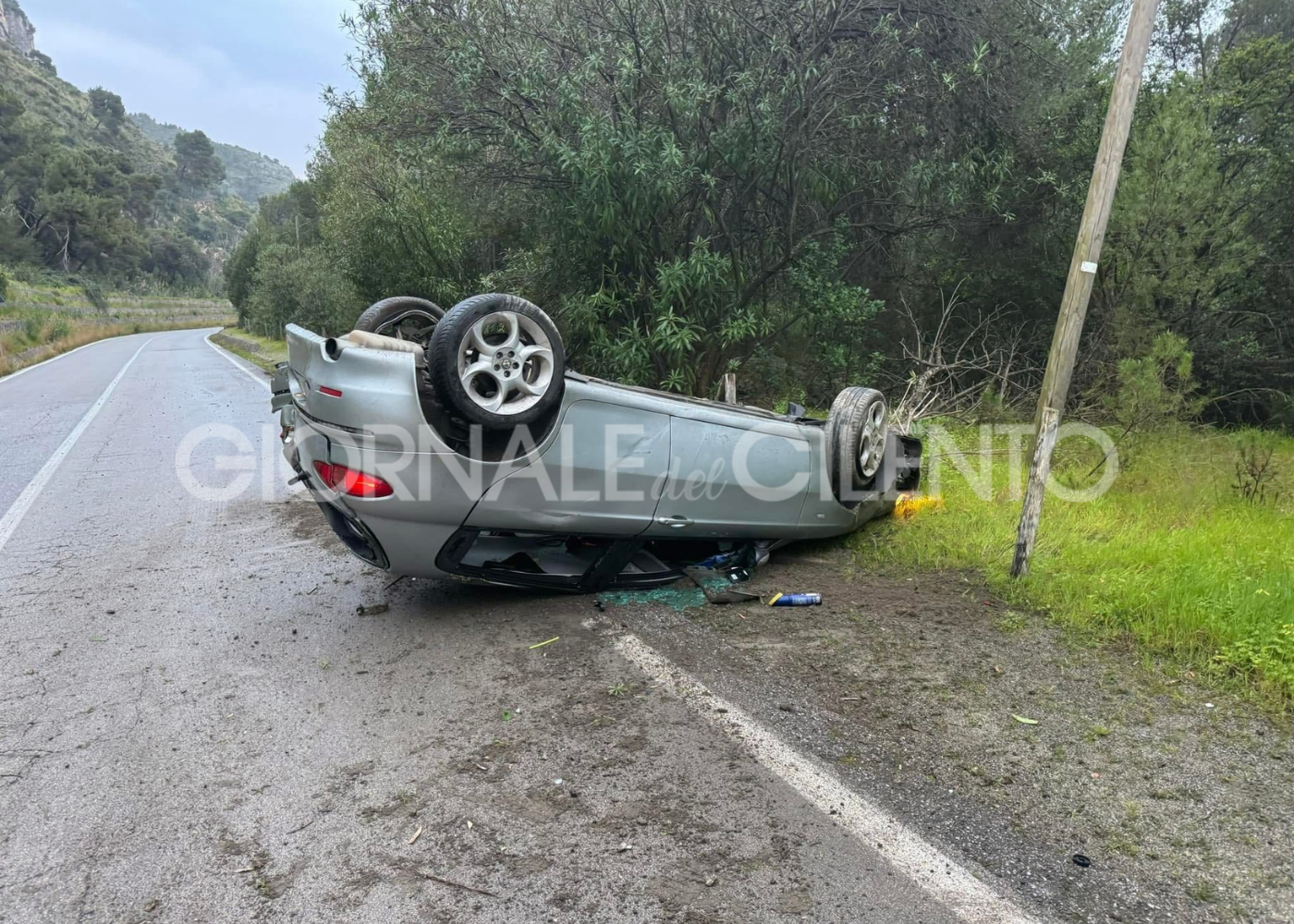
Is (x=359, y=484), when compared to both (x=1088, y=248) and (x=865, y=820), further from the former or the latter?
(x=1088, y=248)

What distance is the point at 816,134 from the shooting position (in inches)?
306

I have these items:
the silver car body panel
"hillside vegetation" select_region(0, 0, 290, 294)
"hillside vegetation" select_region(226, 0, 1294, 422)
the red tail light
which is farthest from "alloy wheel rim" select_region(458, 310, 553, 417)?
"hillside vegetation" select_region(0, 0, 290, 294)

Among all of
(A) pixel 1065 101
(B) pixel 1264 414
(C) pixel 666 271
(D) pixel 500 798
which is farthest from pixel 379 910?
(B) pixel 1264 414

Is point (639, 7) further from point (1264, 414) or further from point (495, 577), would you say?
point (1264, 414)

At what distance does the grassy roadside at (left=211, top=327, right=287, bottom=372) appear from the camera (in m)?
20.3

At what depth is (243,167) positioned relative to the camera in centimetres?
17212

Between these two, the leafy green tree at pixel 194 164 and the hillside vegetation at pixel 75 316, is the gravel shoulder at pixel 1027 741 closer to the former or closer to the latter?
the hillside vegetation at pixel 75 316

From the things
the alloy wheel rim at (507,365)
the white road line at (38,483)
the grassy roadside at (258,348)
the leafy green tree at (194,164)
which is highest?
the leafy green tree at (194,164)

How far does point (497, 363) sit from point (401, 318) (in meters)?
1.64

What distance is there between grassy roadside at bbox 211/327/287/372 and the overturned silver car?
47.0ft

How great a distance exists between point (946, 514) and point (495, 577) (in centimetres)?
334

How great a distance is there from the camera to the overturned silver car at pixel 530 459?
11.7 feet

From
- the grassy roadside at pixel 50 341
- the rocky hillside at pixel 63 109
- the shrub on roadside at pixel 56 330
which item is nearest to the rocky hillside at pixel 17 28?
the rocky hillside at pixel 63 109

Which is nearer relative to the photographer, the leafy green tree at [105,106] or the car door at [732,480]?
the car door at [732,480]
